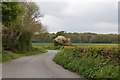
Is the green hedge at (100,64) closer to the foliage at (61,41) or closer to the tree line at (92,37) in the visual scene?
the tree line at (92,37)

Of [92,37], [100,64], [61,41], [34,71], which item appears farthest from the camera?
[61,41]

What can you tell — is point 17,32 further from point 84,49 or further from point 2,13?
point 84,49

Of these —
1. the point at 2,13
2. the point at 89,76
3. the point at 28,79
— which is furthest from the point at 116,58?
the point at 2,13

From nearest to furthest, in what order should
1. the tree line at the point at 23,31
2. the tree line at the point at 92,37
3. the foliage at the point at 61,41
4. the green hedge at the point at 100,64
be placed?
the green hedge at the point at 100,64, the tree line at the point at 92,37, the tree line at the point at 23,31, the foliage at the point at 61,41

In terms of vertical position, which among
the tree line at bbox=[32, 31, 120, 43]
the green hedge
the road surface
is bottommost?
the road surface

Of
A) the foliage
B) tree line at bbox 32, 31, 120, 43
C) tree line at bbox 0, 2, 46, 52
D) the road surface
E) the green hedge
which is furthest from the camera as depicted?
the foliage

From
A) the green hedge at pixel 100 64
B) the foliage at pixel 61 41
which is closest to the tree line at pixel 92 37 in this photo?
the green hedge at pixel 100 64

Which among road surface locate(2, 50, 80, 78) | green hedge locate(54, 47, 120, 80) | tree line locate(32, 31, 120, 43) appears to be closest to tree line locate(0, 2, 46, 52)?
tree line locate(32, 31, 120, 43)

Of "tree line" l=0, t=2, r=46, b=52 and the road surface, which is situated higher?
"tree line" l=0, t=2, r=46, b=52

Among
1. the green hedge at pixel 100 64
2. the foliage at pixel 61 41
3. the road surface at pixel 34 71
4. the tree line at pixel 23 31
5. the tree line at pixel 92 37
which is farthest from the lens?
the foliage at pixel 61 41

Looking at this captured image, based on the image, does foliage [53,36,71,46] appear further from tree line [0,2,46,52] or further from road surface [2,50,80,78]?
road surface [2,50,80,78]

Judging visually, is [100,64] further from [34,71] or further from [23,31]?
[23,31]

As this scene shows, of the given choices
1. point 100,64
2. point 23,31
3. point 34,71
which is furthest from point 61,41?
point 100,64

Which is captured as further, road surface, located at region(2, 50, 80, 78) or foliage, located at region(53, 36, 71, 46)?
foliage, located at region(53, 36, 71, 46)
